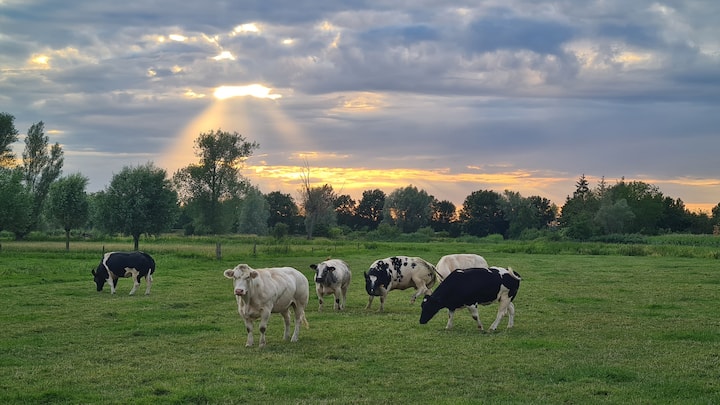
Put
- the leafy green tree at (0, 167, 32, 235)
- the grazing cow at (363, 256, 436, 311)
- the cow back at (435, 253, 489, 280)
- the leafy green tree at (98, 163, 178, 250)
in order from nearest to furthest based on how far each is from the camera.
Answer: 1. the grazing cow at (363, 256, 436, 311)
2. the cow back at (435, 253, 489, 280)
3. the leafy green tree at (98, 163, 178, 250)
4. the leafy green tree at (0, 167, 32, 235)

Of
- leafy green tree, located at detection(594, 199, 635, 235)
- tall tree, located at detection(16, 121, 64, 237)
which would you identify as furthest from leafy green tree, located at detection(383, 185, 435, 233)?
tall tree, located at detection(16, 121, 64, 237)

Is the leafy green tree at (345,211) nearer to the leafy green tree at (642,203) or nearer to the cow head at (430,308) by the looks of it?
the leafy green tree at (642,203)

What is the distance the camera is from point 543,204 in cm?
14325

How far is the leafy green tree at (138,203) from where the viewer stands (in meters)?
55.4

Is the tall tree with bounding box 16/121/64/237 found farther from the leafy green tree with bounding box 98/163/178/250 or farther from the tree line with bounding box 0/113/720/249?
the leafy green tree with bounding box 98/163/178/250

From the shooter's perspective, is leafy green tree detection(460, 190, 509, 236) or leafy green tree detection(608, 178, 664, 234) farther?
leafy green tree detection(460, 190, 509, 236)

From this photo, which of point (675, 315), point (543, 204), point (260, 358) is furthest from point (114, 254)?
point (543, 204)

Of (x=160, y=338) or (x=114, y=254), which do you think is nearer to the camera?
(x=160, y=338)

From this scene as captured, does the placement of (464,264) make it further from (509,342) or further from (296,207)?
(296,207)

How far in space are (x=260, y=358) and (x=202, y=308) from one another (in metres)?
9.23

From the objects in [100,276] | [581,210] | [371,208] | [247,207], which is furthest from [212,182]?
[371,208]

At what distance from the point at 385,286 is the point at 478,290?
17.4 ft

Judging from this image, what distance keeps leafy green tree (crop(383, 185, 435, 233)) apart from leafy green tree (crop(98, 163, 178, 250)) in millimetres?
90777

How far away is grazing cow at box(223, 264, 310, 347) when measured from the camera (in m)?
14.5
